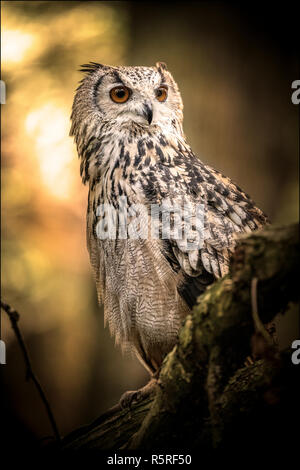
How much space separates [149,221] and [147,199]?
8 cm

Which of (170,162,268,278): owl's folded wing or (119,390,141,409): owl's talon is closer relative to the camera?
(170,162,268,278): owl's folded wing

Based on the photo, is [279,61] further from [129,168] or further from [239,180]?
[129,168]

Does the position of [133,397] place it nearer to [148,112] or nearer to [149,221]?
[149,221]

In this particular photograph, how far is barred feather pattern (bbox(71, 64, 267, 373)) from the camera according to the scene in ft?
4.91

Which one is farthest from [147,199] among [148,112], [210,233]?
[148,112]

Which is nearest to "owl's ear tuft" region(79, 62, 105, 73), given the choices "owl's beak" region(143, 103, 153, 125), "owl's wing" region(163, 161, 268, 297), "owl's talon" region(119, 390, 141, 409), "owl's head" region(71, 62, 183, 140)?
"owl's head" region(71, 62, 183, 140)

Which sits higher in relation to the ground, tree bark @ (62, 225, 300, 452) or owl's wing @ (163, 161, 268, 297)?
owl's wing @ (163, 161, 268, 297)

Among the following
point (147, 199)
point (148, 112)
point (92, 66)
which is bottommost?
point (147, 199)

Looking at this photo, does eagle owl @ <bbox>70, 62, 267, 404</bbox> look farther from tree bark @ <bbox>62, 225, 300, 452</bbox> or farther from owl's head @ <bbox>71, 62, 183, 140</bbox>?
tree bark @ <bbox>62, 225, 300, 452</bbox>

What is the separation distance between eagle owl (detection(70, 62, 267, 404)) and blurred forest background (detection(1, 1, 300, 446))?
899mm

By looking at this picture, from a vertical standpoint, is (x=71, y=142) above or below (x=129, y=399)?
above

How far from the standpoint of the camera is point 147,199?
1.50 meters

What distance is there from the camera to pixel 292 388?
0.97 metres
